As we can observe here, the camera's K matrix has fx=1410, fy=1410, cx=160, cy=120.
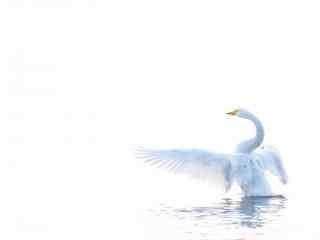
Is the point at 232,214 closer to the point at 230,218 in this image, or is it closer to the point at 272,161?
the point at 230,218

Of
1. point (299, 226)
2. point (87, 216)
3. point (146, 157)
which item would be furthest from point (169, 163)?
point (299, 226)

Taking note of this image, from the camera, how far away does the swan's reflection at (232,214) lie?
2052 centimetres

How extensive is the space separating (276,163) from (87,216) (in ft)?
13.7

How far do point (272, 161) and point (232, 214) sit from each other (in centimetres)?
322

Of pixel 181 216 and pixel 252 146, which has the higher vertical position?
pixel 252 146

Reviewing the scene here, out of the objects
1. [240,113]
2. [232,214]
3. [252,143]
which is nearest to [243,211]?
[232,214]

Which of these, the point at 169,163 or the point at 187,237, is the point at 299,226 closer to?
the point at 187,237

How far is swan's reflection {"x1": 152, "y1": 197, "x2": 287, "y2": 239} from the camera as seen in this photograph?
20.5 meters

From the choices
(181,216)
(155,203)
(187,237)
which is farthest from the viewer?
(155,203)

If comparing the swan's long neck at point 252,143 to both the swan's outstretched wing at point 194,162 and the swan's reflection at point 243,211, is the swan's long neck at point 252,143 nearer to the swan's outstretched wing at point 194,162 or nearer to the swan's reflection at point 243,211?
the swan's outstretched wing at point 194,162

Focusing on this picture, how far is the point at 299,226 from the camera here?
20750 mm

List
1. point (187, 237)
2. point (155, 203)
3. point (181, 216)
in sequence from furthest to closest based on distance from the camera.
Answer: point (155, 203)
point (181, 216)
point (187, 237)

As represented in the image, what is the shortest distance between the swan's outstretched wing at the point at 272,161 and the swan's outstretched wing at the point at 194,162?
36.1 inches

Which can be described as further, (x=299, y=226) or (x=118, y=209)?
(x=118, y=209)
